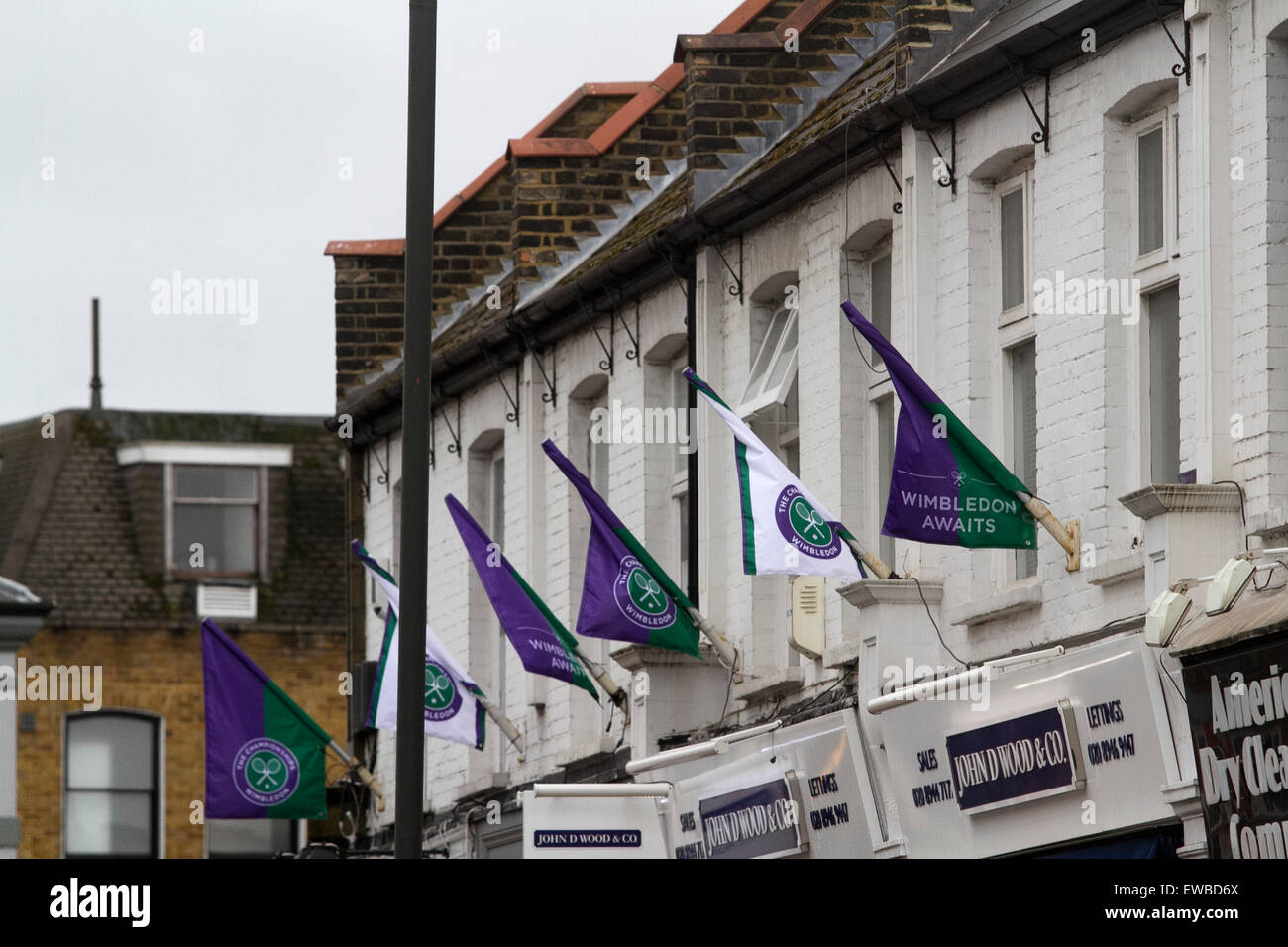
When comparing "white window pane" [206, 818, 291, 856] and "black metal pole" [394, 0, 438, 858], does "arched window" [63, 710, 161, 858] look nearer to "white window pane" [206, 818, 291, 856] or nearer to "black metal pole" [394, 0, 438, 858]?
"white window pane" [206, 818, 291, 856]

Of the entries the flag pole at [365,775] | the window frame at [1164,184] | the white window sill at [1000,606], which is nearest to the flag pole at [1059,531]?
the white window sill at [1000,606]

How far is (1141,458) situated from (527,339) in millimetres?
10414

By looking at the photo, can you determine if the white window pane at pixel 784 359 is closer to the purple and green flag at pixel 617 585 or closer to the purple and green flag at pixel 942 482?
the purple and green flag at pixel 617 585

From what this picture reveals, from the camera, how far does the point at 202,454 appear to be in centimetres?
4350

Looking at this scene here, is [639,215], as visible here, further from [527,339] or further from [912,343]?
[912,343]

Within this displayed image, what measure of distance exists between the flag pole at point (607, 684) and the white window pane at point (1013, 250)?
5.50 m

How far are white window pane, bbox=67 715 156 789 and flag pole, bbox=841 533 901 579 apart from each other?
25408 millimetres

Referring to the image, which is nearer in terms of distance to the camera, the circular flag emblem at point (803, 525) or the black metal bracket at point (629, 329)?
the circular flag emblem at point (803, 525)

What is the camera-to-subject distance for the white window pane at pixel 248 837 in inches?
1652

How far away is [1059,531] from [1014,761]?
144cm

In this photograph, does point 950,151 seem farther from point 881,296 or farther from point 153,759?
point 153,759

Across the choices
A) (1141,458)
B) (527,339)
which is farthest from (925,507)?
(527,339)

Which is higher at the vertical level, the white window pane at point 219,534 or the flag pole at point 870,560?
the white window pane at point 219,534
